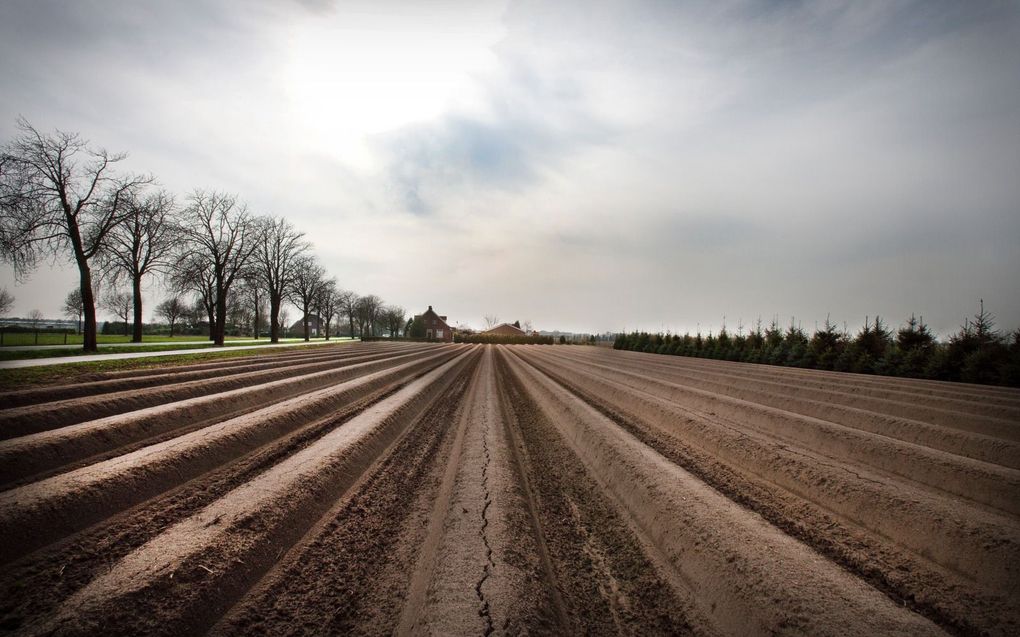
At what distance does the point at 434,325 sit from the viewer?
9394cm

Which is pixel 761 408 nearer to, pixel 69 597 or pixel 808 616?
pixel 808 616

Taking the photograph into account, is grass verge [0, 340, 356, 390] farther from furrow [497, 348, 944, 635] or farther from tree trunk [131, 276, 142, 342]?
tree trunk [131, 276, 142, 342]

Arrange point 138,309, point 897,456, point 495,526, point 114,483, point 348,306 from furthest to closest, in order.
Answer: point 348,306 < point 138,309 < point 897,456 < point 114,483 < point 495,526

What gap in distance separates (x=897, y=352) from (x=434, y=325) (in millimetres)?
83942

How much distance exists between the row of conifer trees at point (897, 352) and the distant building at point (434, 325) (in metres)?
68.1

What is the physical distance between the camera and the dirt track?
9.79 feet

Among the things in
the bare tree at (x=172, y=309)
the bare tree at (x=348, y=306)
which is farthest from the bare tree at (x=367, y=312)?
the bare tree at (x=172, y=309)

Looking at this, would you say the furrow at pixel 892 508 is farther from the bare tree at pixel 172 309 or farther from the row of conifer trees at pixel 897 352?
the bare tree at pixel 172 309

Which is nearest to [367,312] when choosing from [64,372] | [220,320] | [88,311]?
[220,320]

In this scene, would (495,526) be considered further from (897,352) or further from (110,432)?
(897,352)

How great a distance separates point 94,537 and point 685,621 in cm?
560

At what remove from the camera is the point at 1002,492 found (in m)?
4.70

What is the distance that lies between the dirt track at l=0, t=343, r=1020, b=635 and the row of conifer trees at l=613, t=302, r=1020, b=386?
12.6 meters

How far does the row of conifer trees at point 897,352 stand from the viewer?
15820 millimetres
